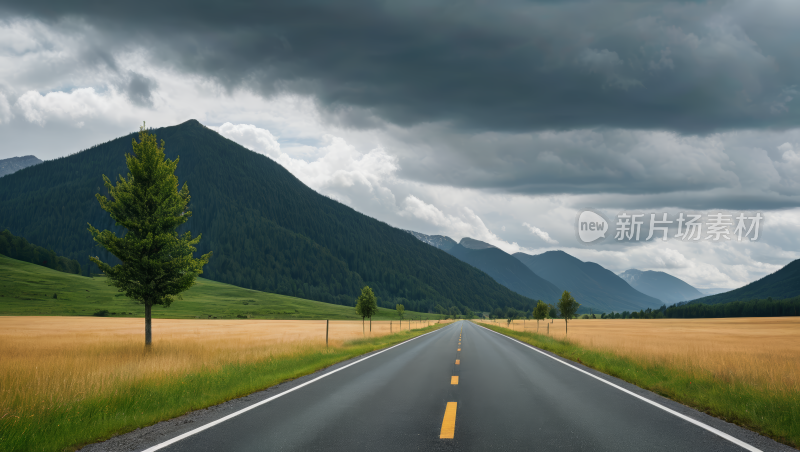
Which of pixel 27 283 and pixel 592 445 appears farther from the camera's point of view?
pixel 27 283

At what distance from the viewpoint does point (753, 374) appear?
46.1 feet

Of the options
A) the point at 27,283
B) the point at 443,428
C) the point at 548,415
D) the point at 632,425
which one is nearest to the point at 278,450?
the point at 443,428

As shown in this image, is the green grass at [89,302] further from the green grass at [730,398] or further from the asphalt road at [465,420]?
the green grass at [730,398]

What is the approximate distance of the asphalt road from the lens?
732cm

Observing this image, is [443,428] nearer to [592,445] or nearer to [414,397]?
[592,445]

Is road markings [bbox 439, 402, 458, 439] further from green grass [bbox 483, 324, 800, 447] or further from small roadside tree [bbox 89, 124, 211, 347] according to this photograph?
small roadside tree [bbox 89, 124, 211, 347]

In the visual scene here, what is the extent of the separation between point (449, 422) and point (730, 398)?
722cm

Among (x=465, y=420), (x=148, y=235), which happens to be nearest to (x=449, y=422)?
(x=465, y=420)

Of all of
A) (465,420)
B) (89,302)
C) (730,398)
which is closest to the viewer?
(465,420)

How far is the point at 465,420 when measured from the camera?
899 cm

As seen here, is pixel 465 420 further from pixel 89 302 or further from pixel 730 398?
pixel 89 302

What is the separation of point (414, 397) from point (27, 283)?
17575cm

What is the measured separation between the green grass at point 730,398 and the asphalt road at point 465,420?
0.46m

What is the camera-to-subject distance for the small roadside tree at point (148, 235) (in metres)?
24.7
